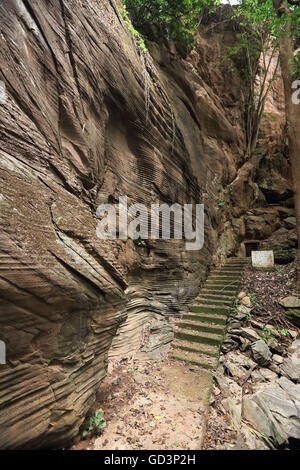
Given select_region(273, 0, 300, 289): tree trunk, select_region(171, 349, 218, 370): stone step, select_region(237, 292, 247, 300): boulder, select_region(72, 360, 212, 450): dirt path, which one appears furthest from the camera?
select_region(273, 0, 300, 289): tree trunk

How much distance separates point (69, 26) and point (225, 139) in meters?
8.31

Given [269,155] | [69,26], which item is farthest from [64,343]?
[269,155]

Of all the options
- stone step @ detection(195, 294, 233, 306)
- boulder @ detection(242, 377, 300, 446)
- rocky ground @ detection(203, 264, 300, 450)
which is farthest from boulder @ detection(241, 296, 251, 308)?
boulder @ detection(242, 377, 300, 446)

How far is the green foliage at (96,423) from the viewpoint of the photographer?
2.30 metres

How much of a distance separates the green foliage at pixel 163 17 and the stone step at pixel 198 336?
894cm

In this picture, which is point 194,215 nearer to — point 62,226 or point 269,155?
point 62,226

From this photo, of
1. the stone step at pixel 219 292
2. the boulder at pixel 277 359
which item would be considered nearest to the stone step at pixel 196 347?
the boulder at pixel 277 359

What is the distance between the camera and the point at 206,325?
452 cm

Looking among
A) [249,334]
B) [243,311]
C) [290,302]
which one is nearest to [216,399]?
[249,334]

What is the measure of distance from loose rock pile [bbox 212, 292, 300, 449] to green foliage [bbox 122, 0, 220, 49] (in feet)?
29.5

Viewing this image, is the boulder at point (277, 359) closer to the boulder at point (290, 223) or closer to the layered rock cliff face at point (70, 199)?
the layered rock cliff face at point (70, 199)

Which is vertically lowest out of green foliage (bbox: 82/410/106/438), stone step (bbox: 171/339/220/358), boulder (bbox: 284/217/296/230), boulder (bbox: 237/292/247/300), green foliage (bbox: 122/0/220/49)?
green foliage (bbox: 82/410/106/438)

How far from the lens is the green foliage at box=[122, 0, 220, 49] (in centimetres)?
564

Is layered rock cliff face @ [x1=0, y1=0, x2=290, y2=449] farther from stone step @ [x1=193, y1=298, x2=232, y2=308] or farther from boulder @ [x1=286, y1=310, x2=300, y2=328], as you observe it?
boulder @ [x1=286, y1=310, x2=300, y2=328]
